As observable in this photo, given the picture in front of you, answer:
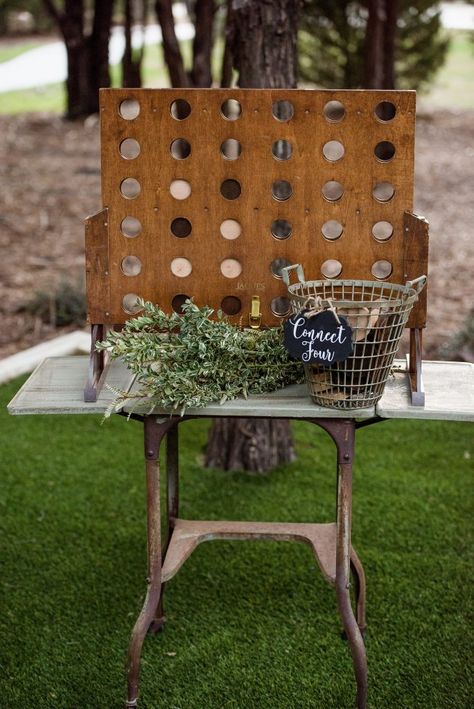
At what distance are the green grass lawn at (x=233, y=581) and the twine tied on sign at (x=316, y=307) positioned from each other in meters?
1.17

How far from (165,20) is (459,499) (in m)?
2.64

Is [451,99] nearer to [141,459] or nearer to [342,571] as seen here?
[141,459]

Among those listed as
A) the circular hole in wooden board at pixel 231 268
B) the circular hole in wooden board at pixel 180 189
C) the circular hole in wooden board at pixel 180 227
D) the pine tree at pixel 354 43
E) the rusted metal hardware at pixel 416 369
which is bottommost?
the rusted metal hardware at pixel 416 369

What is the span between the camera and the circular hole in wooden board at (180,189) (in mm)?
2584

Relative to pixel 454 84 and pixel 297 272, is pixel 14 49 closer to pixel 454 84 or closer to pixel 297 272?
pixel 454 84

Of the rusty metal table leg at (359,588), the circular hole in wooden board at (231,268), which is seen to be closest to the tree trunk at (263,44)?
the rusty metal table leg at (359,588)

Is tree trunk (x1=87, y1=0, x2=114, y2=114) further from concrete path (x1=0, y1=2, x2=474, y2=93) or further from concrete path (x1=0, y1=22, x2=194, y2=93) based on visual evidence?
concrete path (x1=0, y1=22, x2=194, y2=93)

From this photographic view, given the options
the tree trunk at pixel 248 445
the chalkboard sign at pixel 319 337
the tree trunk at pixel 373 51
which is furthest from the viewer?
the tree trunk at pixel 373 51

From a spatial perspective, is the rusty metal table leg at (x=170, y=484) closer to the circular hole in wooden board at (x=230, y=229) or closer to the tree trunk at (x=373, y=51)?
the circular hole in wooden board at (x=230, y=229)

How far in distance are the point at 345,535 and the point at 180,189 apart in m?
1.07

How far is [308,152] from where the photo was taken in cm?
253

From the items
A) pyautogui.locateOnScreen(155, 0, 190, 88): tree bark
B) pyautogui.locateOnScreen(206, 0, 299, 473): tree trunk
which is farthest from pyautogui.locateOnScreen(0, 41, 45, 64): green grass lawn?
pyautogui.locateOnScreen(206, 0, 299, 473): tree trunk

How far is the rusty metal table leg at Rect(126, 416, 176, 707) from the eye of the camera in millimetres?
2455

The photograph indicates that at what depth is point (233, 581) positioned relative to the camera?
3248 mm
